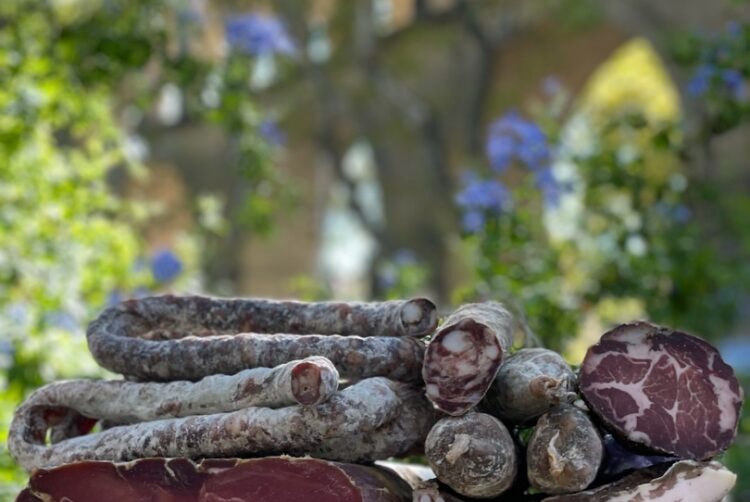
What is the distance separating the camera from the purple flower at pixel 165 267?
5551mm

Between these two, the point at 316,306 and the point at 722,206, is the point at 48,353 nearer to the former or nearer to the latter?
the point at 316,306

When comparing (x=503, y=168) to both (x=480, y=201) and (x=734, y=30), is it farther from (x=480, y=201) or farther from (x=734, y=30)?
(x=734, y=30)

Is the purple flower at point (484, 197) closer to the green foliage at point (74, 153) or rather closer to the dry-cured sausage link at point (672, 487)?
the green foliage at point (74, 153)

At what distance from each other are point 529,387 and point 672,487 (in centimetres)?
29

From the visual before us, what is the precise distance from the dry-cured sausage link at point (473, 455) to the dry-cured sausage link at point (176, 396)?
0.69 feet

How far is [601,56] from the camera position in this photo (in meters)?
13.3

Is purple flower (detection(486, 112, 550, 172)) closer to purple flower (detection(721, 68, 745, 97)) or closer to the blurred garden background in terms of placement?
the blurred garden background

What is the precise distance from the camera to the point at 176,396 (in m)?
2.25

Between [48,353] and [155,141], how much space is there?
948 cm

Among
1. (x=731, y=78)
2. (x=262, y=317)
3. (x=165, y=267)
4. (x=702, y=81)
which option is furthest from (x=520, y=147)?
(x=262, y=317)

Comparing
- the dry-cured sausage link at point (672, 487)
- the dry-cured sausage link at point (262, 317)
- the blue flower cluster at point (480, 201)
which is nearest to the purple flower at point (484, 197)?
the blue flower cluster at point (480, 201)

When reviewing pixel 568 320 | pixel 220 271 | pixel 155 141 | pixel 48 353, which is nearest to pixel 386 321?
pixel 48 353

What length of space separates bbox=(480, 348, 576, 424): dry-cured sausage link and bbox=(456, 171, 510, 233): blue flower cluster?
8.33 feet

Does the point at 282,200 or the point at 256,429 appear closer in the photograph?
the point at 256,429
